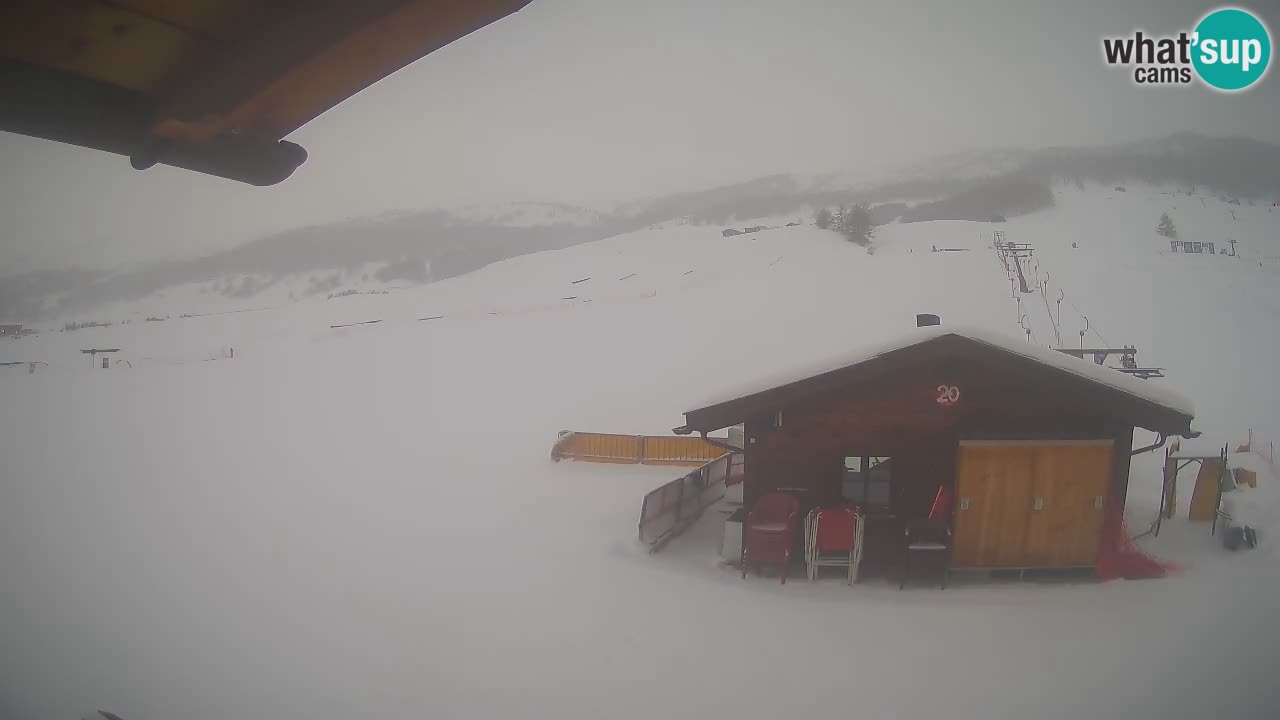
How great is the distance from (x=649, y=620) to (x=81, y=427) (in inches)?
1132

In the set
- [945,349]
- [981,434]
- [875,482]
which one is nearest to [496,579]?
[875,482]

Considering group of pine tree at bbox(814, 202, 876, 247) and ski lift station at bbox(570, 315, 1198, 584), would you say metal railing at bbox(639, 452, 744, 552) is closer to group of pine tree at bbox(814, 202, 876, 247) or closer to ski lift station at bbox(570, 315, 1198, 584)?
ski lift station at bbox(570, 315, 1198, 584)

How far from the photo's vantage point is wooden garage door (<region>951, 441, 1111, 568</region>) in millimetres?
11312

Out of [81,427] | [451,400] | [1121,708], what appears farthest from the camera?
[451,400]

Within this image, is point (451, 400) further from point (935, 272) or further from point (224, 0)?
point (935, 272)

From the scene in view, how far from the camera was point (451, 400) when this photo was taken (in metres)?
32.1

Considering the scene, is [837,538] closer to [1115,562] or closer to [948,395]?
[948,395]

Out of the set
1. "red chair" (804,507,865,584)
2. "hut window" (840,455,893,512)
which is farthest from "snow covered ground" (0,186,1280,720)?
"hut window" (840,455,893,512)

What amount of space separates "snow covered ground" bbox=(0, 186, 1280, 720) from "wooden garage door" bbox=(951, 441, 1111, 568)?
2.11ft

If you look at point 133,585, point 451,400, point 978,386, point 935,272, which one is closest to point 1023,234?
point 935,272

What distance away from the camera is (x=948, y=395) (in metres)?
11.5

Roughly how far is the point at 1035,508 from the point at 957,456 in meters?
1.55

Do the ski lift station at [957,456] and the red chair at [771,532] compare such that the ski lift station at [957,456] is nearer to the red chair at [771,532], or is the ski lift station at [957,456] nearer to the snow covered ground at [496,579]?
the red chair at [771,532]

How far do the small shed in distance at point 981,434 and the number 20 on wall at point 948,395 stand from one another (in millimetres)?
18
